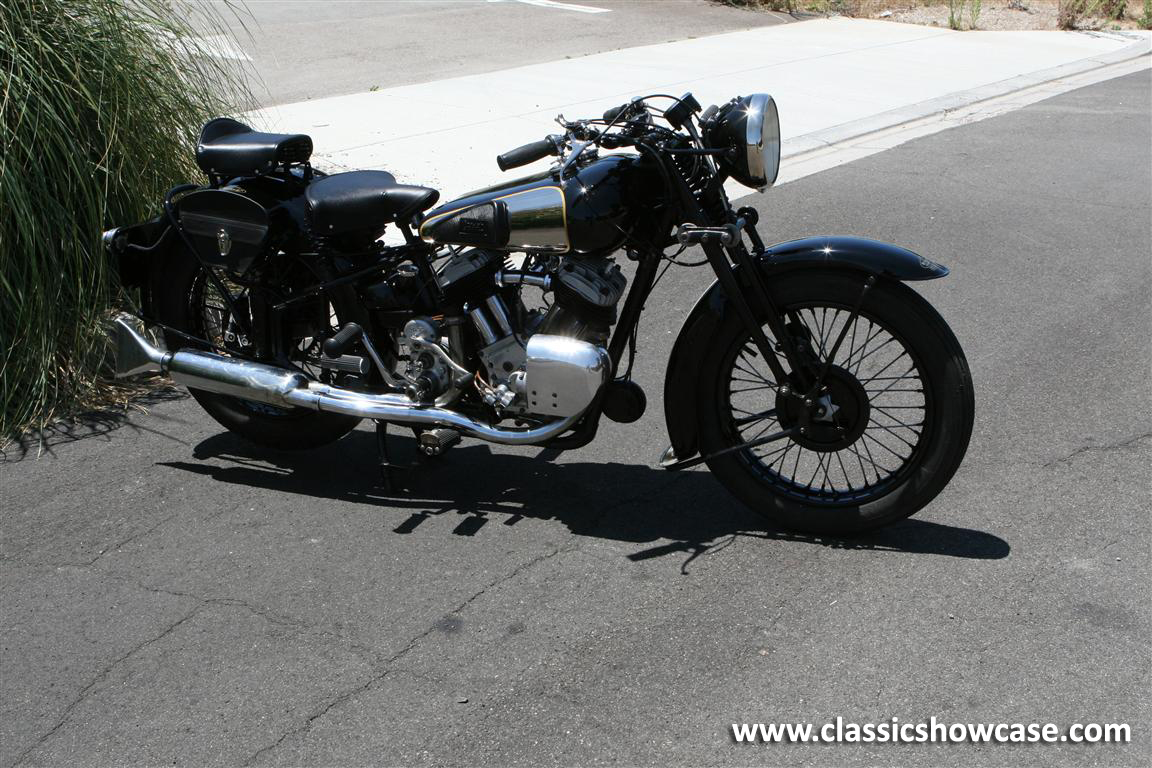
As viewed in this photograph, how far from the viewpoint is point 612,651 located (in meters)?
3.52

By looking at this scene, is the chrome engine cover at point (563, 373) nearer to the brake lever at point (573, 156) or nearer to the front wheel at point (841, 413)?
the front wheel at point (841, 413)

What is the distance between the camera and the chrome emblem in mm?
4414

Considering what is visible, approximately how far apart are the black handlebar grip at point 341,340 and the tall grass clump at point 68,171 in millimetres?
1645

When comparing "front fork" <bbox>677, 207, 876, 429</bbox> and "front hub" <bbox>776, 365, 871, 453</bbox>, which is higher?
"front fork" <bbox>677, 207, 876, 429</bbox>

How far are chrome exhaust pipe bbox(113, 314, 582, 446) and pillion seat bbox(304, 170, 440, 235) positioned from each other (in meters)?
0.58

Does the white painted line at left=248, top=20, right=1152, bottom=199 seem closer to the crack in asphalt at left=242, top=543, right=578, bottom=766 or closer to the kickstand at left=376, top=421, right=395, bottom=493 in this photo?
the kickstand at left=376, top=421, right=395, bottom=493

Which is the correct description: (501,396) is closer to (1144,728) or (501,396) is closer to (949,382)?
(949,382)

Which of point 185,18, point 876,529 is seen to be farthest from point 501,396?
point 185,18

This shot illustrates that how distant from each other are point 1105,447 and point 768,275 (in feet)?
5.74

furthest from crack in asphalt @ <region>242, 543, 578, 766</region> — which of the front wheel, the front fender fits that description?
the front wheel

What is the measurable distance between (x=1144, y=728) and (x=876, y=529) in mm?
1080

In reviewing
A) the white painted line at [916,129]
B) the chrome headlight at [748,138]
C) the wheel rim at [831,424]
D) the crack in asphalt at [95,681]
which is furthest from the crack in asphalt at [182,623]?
the white painted line at [916,129]

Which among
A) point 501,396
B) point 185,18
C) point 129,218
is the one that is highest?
point 185,18

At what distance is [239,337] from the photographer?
15.5 ft
